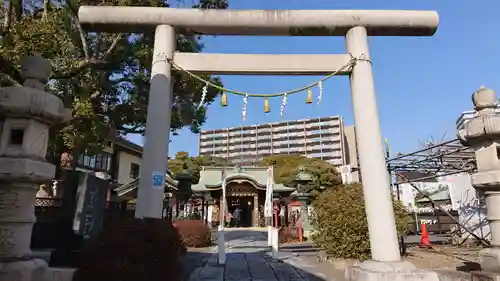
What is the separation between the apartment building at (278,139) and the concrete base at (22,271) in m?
73.1

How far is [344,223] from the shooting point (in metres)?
7.89

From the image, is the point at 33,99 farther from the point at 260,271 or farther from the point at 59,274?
the point at 260,271

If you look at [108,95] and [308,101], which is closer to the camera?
[308,101]


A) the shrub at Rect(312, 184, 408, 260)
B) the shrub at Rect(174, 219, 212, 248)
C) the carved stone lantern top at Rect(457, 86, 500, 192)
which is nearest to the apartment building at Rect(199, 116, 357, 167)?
the shrub at Rect(174, 219, 212, 248)

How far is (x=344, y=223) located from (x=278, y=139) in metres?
73.3

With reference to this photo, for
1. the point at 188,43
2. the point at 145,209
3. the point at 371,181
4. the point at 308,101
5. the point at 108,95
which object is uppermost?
the point at 188,43

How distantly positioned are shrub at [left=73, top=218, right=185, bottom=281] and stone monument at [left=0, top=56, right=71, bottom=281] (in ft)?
2.33

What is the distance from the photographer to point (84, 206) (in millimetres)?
7695

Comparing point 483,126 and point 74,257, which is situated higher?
point 483,126

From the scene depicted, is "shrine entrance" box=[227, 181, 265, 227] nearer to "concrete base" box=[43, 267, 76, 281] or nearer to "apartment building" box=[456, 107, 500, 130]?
"apartment building" box=[456, 107, 500, 130]

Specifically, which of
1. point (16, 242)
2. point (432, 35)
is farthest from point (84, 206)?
point (432, 35)

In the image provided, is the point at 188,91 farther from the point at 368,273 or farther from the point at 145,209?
the point at 368,273

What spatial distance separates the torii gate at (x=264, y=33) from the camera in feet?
19.8

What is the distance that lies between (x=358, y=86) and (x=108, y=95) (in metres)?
9.75
